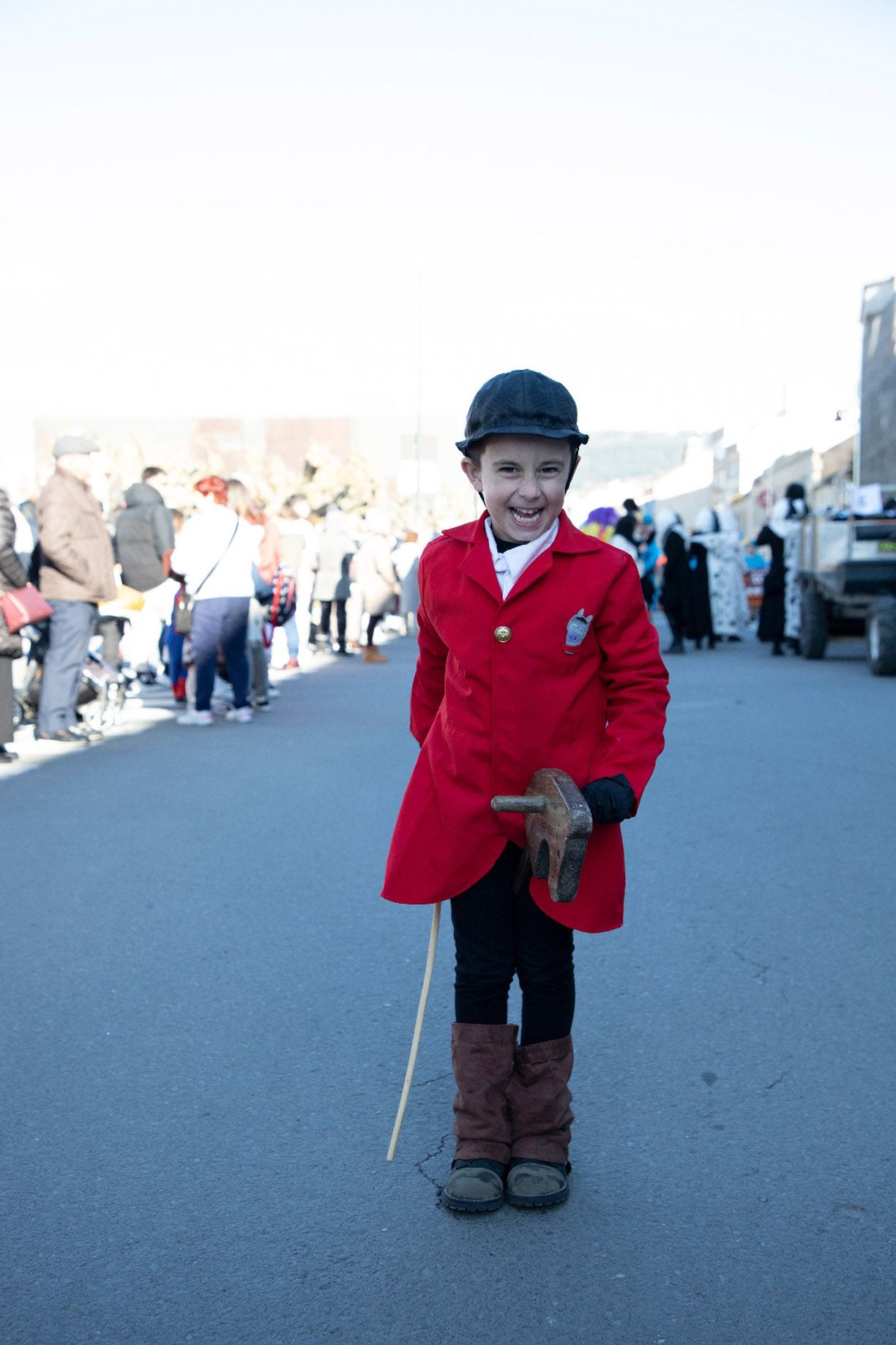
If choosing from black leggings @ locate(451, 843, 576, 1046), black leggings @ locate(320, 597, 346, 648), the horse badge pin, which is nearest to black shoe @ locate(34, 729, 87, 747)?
black leggings @ locate(451, 843, 576, 1046)

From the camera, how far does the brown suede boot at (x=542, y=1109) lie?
3045 mm

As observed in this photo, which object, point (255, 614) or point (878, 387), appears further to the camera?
point (878, 387)

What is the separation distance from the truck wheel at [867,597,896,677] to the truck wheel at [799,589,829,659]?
220 centimetres

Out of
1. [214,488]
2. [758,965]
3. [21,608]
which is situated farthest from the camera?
[214,488]

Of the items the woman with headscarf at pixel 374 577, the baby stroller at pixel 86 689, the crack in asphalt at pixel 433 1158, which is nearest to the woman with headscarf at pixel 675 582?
the woman with headscarf at pixel 374 577

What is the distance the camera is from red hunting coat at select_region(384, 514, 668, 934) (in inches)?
115

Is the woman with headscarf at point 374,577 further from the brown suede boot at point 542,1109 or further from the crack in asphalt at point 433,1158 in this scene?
the brown suede boot at point 542,1109

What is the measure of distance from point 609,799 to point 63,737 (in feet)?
24.7

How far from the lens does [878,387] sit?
34.0 m

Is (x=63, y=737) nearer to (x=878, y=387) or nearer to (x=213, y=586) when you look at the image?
(x=213, y=586)

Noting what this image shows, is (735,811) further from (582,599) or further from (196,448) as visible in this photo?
(196,448)

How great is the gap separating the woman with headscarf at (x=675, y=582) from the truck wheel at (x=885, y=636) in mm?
3796

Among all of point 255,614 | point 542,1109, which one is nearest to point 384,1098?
point 542,1109

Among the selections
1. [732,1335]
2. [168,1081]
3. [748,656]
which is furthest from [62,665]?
[748,656]
